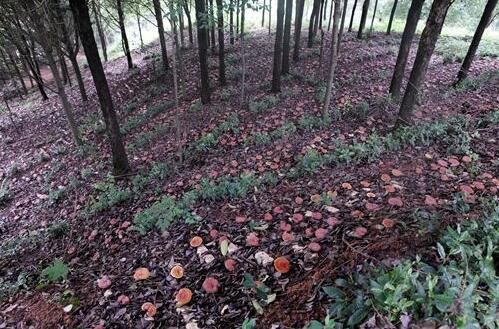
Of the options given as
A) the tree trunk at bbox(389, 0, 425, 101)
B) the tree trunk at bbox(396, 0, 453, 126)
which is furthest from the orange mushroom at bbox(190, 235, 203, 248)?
the tree trunk at bbox(389, 0, 425, 101)

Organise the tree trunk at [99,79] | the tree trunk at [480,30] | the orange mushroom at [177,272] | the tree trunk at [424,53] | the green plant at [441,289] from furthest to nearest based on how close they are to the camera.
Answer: the tree trunk at [480,30] → the tree trunk at [99,79] → the tree trunk at [424,53] → the orange mushroom at [177,272] → the green plant at [441,289]

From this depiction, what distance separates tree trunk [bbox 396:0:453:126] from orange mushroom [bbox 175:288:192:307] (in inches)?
200

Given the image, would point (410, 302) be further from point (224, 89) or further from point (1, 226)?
point (224, 89)

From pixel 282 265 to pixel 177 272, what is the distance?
120cm

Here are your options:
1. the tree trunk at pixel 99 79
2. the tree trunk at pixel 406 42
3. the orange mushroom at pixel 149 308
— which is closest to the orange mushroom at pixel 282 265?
the orange mushroom at pixel 149 308

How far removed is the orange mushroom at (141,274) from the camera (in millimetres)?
3545

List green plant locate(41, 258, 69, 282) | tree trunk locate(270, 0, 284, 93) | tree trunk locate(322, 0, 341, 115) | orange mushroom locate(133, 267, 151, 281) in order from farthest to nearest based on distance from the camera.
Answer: tree trunk locate(270, 0, 284, 93)
tree trunk locate(322, 0, 341, 115)
green plant locate(41, 258, 69, 282)
orange mushroom locate(133, 267, 151, 281)

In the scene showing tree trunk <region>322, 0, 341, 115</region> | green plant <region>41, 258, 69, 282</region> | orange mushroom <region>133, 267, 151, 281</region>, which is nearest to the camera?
orange mushroom <region>133, 267, 151, 281</region>

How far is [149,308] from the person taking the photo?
10.0 ft

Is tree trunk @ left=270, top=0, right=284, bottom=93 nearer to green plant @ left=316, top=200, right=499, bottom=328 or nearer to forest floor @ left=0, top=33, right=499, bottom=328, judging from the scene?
forest floor @ left=0, top=33, right=499, bottom=328

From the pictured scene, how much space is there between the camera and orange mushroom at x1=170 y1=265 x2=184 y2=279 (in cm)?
336

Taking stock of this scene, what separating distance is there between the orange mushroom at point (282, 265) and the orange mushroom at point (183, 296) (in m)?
0.92

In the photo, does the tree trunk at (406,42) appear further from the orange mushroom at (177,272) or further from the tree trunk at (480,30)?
the orange mushroom at (177,272)

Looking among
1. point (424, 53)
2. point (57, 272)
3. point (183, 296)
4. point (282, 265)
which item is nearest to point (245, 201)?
point (282, 265)
